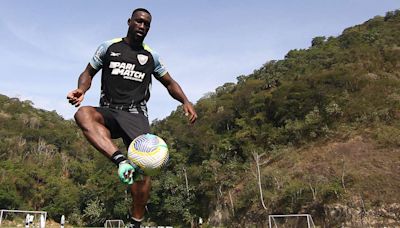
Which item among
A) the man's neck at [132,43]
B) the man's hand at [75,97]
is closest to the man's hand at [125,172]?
the man's hand at [75,97]

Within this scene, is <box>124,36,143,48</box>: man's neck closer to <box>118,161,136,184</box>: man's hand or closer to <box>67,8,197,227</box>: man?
<box>67,8,197,227</box>: man

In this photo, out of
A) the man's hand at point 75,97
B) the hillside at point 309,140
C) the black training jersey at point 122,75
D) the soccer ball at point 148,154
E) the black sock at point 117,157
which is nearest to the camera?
the black sock at point 117,157

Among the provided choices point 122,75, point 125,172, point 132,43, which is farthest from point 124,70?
point 125,172

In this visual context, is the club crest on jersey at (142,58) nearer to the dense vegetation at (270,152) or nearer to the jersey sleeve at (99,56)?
the jersey sleeve at (99,56)

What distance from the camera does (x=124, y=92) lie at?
4594 mm

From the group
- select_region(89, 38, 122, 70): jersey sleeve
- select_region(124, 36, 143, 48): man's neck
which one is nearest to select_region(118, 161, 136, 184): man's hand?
select_region(89, 38, 122, 70): jersey sleeve

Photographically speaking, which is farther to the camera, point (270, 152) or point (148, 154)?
point (270, 152)

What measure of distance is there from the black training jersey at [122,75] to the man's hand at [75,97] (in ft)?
1.43

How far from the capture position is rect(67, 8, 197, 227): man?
4.10 m

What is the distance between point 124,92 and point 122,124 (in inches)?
17.2

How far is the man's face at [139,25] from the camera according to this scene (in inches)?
181

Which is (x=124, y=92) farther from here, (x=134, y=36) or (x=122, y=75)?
(x=134, y=36)

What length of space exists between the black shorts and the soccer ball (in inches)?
13.0

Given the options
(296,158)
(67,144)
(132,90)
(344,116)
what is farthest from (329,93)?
(67,144)
